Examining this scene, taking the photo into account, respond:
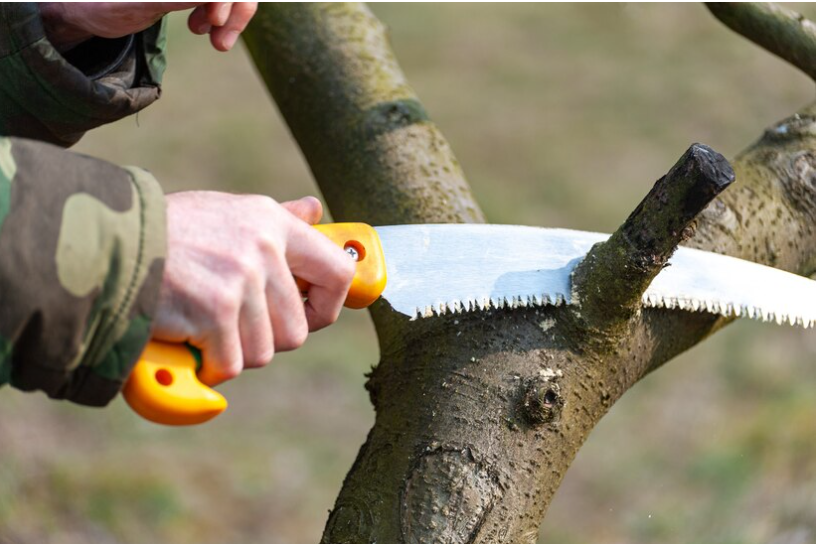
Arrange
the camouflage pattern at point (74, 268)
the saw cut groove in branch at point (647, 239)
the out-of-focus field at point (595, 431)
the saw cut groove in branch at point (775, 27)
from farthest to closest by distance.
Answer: the out-of-focus field at point (595, 431)
the saw cut groove in branch at point (775, 27)
the saw cut groove in branch at point (647, 239)
the camouflage pattern at point (74, 268)

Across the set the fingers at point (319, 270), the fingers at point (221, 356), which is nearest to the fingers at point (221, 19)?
the fingers at point (319, 270)

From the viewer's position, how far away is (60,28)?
140cm

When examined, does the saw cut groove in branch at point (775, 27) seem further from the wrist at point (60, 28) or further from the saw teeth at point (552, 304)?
the wrist at point (60, 28)

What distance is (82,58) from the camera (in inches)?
58.2

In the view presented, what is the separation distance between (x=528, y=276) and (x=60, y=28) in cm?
82

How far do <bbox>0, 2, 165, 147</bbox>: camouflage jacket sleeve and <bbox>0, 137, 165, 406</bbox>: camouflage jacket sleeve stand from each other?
509mm

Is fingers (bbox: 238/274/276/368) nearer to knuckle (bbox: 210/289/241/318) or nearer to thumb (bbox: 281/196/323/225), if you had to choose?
knuckle (bbox: 210/289/241/318)

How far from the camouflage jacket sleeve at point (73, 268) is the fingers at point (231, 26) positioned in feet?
2.11

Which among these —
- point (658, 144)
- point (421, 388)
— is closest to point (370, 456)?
point (421, 388)

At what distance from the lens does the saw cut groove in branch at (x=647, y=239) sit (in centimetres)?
111

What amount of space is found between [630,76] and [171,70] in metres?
3.38

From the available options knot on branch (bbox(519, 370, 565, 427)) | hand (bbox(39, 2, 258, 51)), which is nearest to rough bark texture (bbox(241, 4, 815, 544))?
knot on branch (bbox(519, 370, 565, 427))

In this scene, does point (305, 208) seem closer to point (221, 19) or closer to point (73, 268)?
point (73, 268)

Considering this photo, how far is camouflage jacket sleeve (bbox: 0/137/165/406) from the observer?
849 millimetres
